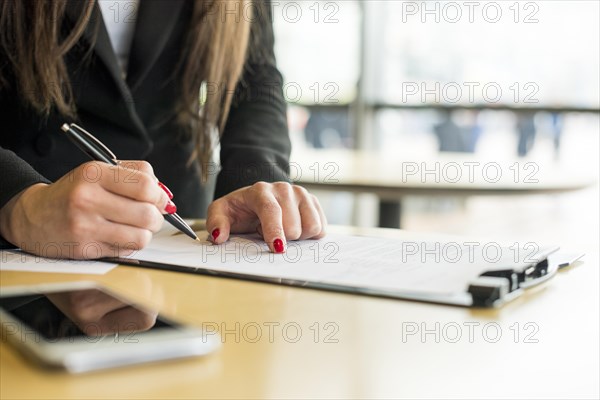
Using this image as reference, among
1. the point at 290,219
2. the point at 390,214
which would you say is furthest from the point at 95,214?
the point at 390,214

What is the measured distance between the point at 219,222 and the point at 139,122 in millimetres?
418

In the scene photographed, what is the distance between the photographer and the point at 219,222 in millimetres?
1057

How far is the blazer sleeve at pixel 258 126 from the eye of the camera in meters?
1.31

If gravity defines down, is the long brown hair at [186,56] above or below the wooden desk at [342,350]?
above

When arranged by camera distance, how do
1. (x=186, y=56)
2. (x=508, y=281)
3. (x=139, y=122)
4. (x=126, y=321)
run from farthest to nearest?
1. (x=186, y=56)
2. (x=139, y=122)
3. (x=508, y=281)
4. (x=126, y=321)

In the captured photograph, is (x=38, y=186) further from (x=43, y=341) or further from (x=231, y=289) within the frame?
(x=43, y=341)

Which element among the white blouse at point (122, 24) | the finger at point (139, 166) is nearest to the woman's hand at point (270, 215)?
the finger at point (139, 166)

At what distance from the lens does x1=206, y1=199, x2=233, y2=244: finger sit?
3.43 ft

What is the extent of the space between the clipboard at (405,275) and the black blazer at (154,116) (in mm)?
359

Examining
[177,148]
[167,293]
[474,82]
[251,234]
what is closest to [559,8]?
[474,82]

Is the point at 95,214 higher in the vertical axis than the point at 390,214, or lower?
higher

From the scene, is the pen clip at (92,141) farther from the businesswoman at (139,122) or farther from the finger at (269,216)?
the finger at (269,216)

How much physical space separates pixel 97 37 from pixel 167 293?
0.65 meters

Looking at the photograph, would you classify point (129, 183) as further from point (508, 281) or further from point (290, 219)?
point (508, 281)
